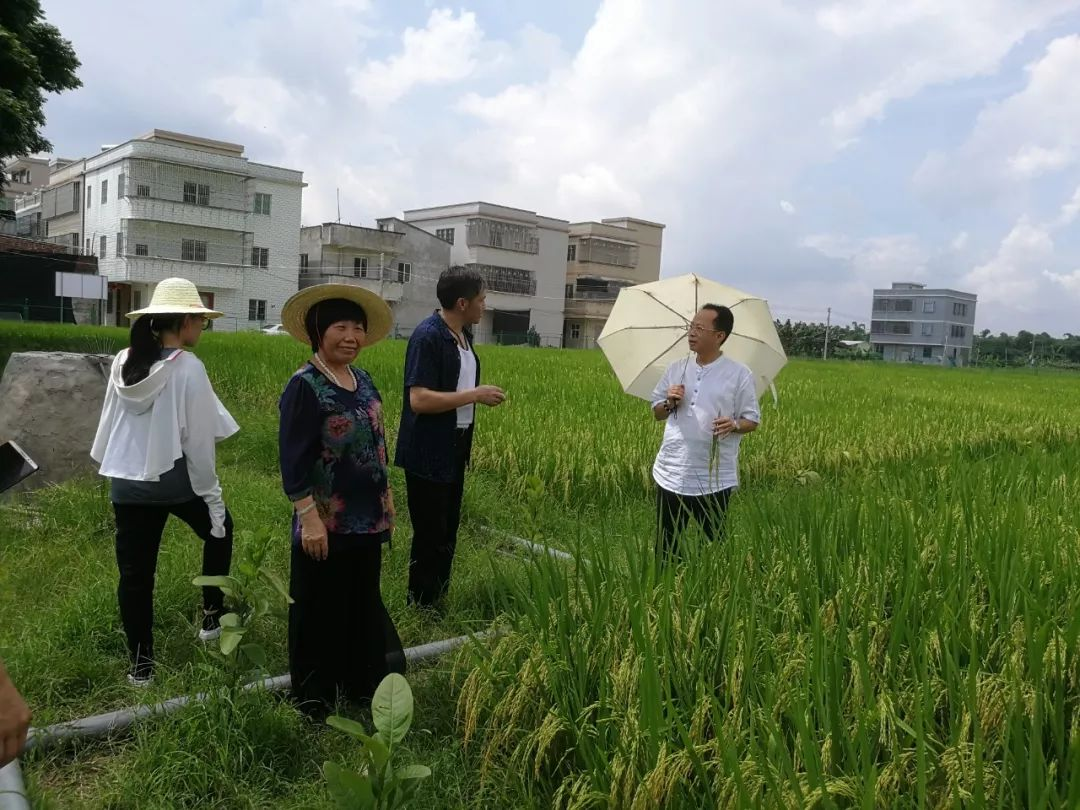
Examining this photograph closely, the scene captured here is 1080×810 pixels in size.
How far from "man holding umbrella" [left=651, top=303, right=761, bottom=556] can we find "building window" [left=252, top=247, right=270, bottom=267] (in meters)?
37.2

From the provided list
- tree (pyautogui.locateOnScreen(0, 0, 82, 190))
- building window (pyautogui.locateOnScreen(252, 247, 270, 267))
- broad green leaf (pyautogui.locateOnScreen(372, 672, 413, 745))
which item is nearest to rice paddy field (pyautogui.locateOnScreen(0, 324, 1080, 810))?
broad green leaf (pyautogui.locateOnScreen(372, 672, 413, 745))

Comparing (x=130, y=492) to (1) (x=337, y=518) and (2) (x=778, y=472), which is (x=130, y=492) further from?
(2) (x=778, y=472)

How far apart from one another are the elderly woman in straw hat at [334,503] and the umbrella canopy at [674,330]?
5.59ft

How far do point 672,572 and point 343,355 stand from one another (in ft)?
4.30

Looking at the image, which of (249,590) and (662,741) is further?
(249,590)

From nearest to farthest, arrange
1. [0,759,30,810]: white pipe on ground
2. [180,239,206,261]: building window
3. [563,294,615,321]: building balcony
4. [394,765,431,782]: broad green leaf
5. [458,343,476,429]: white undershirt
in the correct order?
[394,765,431,782]: broad green leaf
[0,759,30,810]: white pipe on ground
[458,343,476,429]: white undershirt
[180,239,206,261]: building window
[563,294,615,321]: building balcony

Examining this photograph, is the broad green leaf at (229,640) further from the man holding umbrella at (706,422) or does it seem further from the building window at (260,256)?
the building window at (260,256)

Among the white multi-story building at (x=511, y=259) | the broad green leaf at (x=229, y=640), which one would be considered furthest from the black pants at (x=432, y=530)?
the white multi-story building at (x=511, y=259)

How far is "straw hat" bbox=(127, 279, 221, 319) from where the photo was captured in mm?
3111

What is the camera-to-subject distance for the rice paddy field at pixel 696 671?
6.06 ft

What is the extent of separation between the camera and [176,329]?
124 inches

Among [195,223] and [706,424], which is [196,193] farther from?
[706,424]

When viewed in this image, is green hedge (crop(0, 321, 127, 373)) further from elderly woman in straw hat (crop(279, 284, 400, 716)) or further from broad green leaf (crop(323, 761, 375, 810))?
broad green leaf (crop(323, 761, 375, 810))

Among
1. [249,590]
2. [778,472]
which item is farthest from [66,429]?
[778,472]
